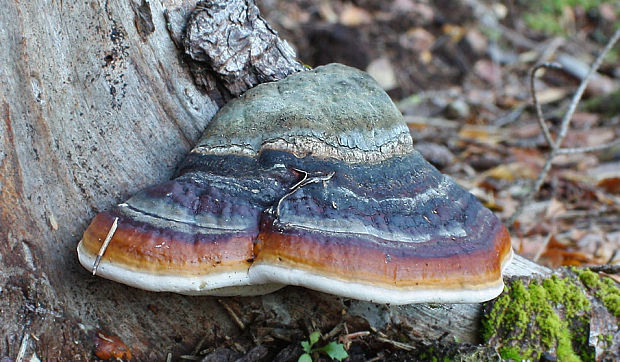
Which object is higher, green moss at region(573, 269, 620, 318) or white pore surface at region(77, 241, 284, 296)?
white pore surface at region(77, 241, 284, 296)

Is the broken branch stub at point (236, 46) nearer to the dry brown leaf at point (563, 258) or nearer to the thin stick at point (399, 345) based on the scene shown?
the thin stick at point (399, 345)

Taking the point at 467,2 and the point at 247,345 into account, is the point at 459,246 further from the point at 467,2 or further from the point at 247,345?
the point at 467,2

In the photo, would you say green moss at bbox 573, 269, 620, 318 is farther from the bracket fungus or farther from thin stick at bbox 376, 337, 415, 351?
thin stick at bbox 376, 337, 415, 351

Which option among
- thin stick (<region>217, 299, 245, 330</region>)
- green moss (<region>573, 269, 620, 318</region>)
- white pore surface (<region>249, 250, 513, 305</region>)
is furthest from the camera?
green moss (<region>573, 269, 620, 318</region>)

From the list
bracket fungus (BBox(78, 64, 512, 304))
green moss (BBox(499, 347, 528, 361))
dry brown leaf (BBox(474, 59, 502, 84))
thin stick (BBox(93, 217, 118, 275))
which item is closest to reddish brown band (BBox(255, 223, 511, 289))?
bracket fungus (BBox(78, 64, 512, 304))

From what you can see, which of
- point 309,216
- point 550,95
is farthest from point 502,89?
point 309,216

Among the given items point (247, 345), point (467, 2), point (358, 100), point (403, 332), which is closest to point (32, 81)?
point (358, 100)
